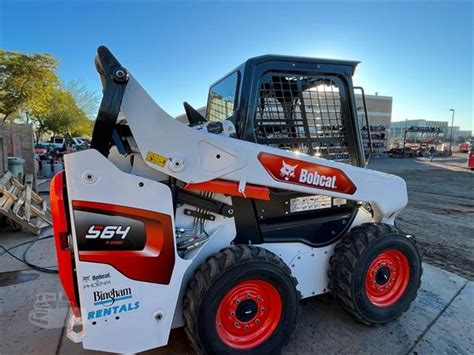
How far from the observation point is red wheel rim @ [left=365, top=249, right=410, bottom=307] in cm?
302

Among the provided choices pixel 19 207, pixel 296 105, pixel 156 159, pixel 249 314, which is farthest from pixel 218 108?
pixel 19 207

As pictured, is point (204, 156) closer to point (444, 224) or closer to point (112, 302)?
point (112, 302)

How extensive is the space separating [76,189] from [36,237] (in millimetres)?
4741

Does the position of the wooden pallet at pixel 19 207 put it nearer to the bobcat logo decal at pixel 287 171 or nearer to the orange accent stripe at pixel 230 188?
the orange accent stripe at pixel 230 188

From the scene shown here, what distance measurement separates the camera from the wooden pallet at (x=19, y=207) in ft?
18.7

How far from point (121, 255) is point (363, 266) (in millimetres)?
2066

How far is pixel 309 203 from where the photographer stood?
9.78 ft

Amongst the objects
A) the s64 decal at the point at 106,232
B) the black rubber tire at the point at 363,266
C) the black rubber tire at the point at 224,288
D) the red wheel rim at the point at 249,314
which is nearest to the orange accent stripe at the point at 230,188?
the black rubber tire at the point at 224,288

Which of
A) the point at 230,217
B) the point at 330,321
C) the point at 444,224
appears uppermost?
the point at 230,217

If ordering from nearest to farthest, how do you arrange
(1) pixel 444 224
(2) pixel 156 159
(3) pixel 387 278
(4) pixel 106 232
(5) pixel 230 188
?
(4) pixel 106 232, (2) pixel 156 159, (5) pixel 230 188, (3) pixel 387 278, (1) pixel 444 224

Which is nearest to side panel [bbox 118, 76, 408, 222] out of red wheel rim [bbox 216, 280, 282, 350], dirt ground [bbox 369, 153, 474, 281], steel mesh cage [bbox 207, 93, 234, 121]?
steel mesh cage [bbox 207, 93, 234, 121]

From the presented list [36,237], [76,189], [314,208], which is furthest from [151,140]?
[36,237]

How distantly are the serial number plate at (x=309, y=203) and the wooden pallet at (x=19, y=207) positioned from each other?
208 inches

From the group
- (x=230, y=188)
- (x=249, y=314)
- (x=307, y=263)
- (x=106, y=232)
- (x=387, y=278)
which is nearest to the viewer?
(x=106, y=232)
